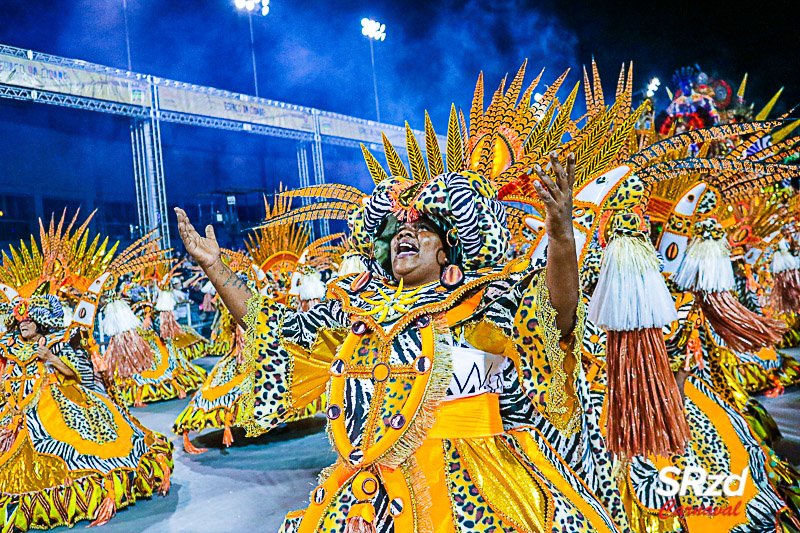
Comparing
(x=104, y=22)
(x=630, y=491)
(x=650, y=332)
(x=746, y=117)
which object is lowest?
(x=630, y=491)

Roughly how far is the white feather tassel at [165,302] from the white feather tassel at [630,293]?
7.45m

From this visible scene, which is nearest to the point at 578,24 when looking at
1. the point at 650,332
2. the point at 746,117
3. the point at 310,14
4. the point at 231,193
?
the point at 746,117

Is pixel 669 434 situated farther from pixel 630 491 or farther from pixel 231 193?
pixel 231 193

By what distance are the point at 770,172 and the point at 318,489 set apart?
1946mm

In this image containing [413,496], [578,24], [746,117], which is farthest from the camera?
[578,24]

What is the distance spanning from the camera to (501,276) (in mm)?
1553

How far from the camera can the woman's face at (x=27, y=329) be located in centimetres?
366

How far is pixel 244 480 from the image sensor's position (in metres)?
4.36

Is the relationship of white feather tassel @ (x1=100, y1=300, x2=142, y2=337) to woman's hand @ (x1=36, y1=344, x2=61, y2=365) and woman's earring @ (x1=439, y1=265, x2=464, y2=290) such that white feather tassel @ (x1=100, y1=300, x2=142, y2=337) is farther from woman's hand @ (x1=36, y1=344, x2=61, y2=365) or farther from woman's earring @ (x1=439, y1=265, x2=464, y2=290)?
woman's earring @ (x1=439, y1=265, x2=464, y2=290)

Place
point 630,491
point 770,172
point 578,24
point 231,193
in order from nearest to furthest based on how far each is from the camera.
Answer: point 770,172, point 630,491, point 578,24, point 231,193
